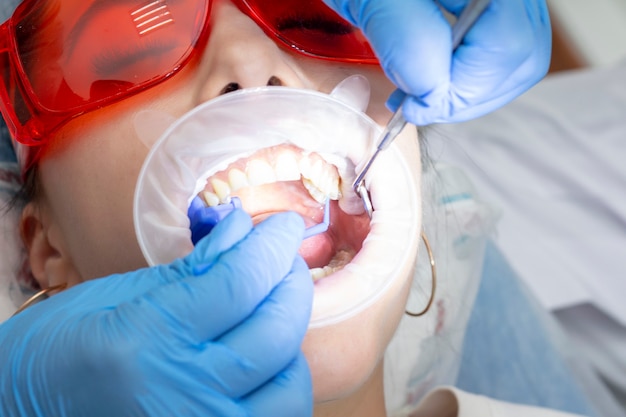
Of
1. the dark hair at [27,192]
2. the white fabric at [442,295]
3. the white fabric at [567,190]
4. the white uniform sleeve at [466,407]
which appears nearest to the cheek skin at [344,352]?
the white uniform sleeve at [466,407]

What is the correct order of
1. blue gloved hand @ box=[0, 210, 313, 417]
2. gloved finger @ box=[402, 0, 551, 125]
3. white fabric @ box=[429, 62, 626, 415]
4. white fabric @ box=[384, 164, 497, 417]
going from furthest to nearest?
white fabric @ box=[429, 62, 626, 415] < white fabric @ box=[384, 164, 497, 417] < gloved finger @ box=[402, 0, 551, 125] < blue gloved hand @ box=[0, 210, 313, 417]

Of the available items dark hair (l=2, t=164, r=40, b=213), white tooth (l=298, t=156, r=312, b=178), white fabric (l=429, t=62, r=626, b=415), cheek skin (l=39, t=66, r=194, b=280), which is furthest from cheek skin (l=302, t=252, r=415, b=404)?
white fabric (l=429, t=62, r=626, b=415)

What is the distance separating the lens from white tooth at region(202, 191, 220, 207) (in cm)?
108

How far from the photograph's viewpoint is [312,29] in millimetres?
1136

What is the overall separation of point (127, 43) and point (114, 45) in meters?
0.02

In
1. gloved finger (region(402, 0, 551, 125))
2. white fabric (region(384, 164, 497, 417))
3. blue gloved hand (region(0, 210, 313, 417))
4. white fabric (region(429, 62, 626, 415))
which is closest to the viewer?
blue gloved hand (region(0, 210, 313, 417))

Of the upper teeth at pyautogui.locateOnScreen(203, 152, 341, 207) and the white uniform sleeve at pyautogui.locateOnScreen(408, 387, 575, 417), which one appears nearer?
the upper teeth at pyautogui.locateOnScreen(203, 152, 341, 207)

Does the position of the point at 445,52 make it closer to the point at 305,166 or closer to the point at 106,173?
the point at 305,166

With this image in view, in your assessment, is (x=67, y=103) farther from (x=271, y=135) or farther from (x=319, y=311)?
(x=319, y=311)

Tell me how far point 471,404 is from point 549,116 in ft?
4.47

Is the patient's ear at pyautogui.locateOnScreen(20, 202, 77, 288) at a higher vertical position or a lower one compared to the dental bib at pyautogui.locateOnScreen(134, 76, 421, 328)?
lower

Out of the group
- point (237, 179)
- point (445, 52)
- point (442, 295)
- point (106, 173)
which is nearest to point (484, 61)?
point (445, 52)

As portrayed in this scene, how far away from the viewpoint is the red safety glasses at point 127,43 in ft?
3.61

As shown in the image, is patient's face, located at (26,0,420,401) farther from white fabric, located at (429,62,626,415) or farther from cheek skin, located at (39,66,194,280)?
white fabric, located at (429,62,626,415)
